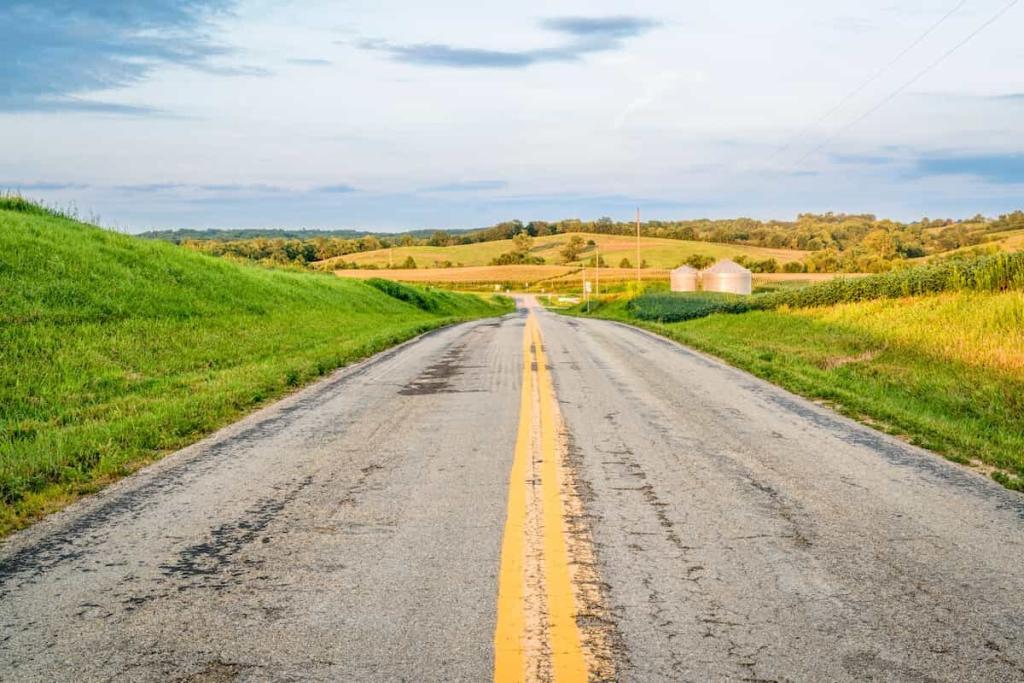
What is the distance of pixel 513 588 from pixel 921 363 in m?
12.0

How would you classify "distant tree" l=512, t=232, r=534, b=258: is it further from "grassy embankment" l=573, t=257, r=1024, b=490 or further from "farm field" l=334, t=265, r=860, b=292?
"grassy embankment" l=573, t=257, r=1024, b=490

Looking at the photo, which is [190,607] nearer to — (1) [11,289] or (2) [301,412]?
(2) [301,412]

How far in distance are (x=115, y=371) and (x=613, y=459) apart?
858 cm

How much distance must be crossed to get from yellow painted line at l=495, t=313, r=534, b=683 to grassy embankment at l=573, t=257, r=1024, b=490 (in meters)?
4.06

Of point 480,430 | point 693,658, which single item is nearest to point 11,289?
point 480,430

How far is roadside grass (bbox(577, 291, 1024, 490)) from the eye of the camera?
8258mm

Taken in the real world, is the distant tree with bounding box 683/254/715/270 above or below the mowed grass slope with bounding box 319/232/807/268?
below

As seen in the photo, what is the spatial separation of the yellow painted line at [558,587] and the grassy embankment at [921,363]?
3.80 meters

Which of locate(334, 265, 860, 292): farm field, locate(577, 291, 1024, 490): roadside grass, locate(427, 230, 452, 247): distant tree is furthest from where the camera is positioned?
locate(427, 230, 452, 247): distant tree

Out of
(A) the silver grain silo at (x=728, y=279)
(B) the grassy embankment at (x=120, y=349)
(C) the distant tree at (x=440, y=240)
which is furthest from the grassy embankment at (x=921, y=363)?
(C) the distant tree at (x=440, y=240)

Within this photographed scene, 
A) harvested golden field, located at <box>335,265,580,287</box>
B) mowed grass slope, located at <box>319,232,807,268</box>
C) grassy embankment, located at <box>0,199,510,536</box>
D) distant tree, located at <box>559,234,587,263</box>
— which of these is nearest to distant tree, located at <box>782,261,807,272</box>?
mowed grass slope, located at <box>319,232,807,268</box>

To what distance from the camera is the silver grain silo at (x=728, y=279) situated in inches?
2571

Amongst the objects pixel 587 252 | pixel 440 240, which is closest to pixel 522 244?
pixel 587 252

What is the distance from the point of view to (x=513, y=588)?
395 cm
